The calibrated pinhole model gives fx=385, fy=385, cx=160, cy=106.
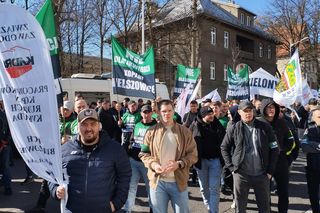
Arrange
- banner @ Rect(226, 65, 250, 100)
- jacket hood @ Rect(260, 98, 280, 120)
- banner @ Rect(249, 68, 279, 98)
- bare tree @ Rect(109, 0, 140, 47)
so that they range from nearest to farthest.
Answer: jacket hood @ Rect(260, 98, 280, 120), banner @ Rect(249, 68, 279, 98), banner @ Rect(226, 65, 250, 100), bare tree @ Rect(109, 0, 140, 47)

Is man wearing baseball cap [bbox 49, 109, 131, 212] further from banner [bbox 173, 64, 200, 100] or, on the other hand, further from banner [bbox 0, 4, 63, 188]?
banner [bbox 173, 64, 200, 100]

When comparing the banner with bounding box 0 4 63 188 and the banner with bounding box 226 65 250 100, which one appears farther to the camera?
the banner with bounding box 226 65 250 100

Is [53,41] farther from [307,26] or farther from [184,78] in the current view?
[307,26]

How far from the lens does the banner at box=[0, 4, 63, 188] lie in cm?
320

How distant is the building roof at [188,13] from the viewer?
3447 cm

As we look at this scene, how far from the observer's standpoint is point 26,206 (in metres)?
6.72


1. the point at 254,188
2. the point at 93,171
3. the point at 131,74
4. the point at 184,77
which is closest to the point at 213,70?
the point at 184,77

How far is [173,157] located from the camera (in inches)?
170

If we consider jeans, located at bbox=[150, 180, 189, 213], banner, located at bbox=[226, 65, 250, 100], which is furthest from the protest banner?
banner, located at bbox=[226, 65, 250, 100]

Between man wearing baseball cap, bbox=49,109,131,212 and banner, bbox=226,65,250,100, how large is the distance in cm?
1012

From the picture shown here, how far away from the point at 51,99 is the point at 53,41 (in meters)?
1.59

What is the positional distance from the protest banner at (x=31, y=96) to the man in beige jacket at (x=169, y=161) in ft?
4.47

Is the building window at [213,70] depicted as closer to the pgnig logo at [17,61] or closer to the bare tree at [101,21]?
the bare tree at [101,21]

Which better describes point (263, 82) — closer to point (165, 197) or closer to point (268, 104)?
point (268, 104)
